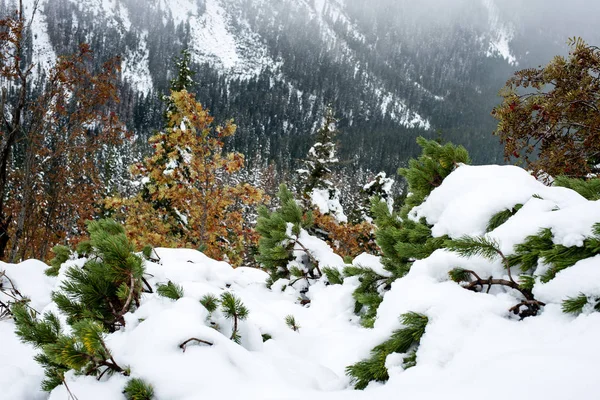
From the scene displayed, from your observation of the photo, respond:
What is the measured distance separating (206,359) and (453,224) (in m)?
1.81

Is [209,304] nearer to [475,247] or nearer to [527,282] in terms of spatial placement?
[475,247]

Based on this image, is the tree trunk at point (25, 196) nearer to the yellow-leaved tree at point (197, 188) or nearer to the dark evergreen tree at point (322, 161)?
the yellow-leaved tree at point (197, 188)

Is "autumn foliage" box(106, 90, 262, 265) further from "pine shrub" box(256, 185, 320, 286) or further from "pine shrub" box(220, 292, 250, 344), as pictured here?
"pine shrub" box(220, 292, 250, 344)

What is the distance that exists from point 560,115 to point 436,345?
5.18 metres

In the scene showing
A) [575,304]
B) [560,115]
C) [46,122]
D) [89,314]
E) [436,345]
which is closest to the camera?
[575,304]

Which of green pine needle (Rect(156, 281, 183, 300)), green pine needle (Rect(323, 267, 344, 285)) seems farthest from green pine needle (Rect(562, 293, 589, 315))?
green pine needle (Rect(323, 267, 344, 285))

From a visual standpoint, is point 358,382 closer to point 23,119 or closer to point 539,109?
point 539,109

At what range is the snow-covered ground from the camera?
3.52ft

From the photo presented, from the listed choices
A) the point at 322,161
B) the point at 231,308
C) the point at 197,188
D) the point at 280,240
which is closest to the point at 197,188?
the point at 197,188

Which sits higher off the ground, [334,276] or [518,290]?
[334,276]

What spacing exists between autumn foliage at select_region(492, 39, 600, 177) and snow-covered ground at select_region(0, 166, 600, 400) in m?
3.35

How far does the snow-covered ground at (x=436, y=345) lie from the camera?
107 cm

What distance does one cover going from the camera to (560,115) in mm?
4895

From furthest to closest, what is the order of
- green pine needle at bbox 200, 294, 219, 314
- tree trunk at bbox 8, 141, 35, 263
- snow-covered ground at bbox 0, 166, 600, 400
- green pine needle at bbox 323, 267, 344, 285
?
tree trunk at bbox 8, 141, 35, 263
green pine needle at bbox 323, 267, 344, 285
green pine needle at bbox 200, 294, 219, 314
snow-covered ground at bbox 0, 166, 600, 400
